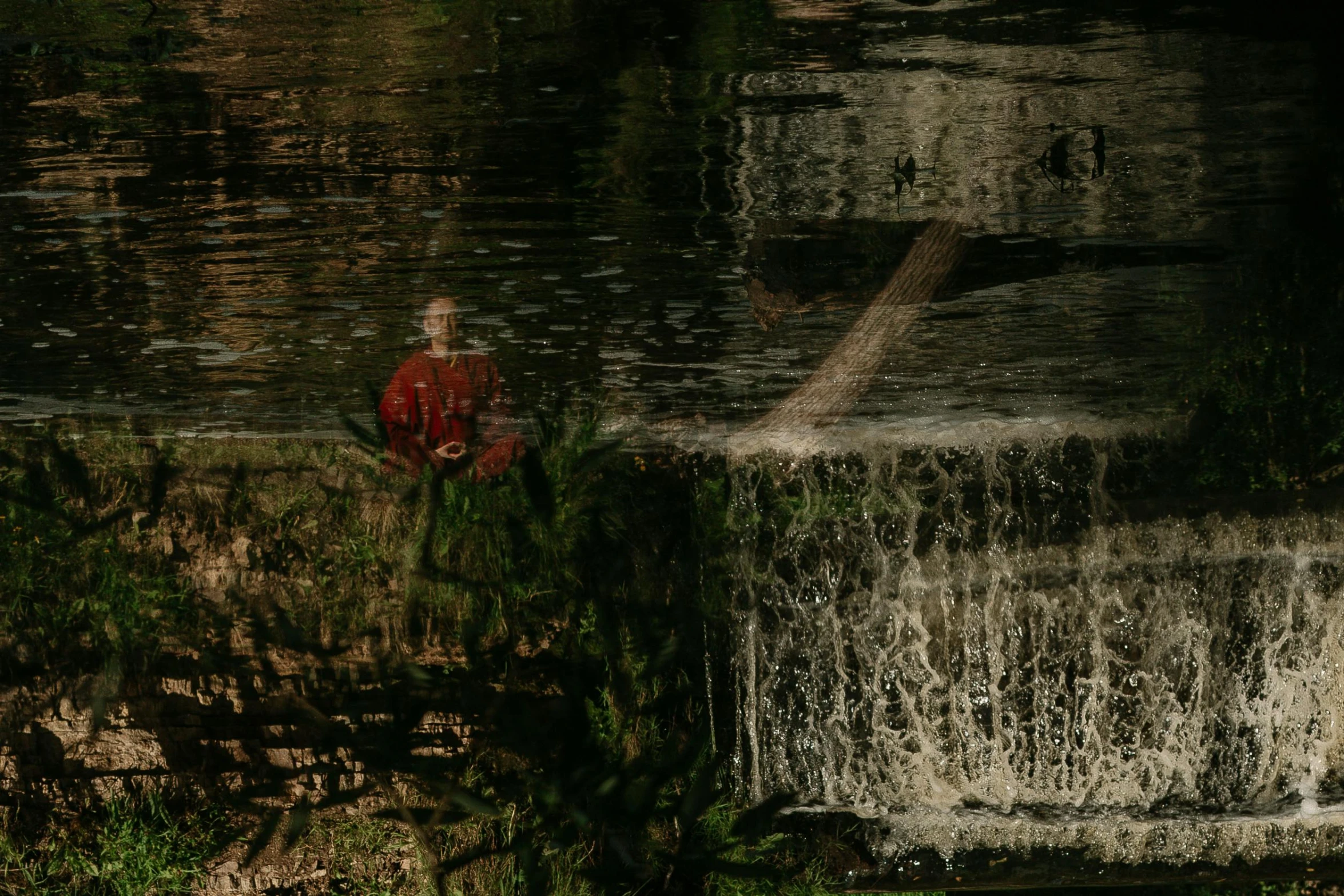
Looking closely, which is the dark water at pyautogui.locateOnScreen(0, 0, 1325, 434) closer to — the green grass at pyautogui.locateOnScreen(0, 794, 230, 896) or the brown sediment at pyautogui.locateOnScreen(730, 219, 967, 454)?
the brown sediment at pyautogui.locateOnScreen(730, 219, 967, 454)

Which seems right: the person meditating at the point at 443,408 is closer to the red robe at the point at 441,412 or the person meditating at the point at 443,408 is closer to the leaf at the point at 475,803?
the red robe at the point at 441,412

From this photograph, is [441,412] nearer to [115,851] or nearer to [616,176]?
[616,176]

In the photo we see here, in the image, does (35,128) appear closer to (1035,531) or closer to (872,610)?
(872,610)

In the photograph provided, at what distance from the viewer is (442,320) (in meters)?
3.93

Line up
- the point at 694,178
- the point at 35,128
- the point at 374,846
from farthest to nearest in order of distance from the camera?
the point at 374,846
the point at 694,178
the point at 35,128

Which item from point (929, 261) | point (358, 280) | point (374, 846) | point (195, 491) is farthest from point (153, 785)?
point (929, 261)

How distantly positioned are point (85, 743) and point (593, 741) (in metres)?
3.01

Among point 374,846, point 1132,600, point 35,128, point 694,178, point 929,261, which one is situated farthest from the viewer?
point 1132,600

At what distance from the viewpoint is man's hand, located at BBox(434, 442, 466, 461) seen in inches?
131

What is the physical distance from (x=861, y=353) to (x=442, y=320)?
163cm

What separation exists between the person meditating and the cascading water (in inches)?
67.5

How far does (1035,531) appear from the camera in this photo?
17.0 ft

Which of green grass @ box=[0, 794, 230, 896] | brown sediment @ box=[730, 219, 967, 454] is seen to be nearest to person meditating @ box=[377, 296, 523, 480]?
brown sediment @ box=[730, 219, 967, 454]

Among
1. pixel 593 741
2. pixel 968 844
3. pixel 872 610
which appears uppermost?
pixel 593 741
